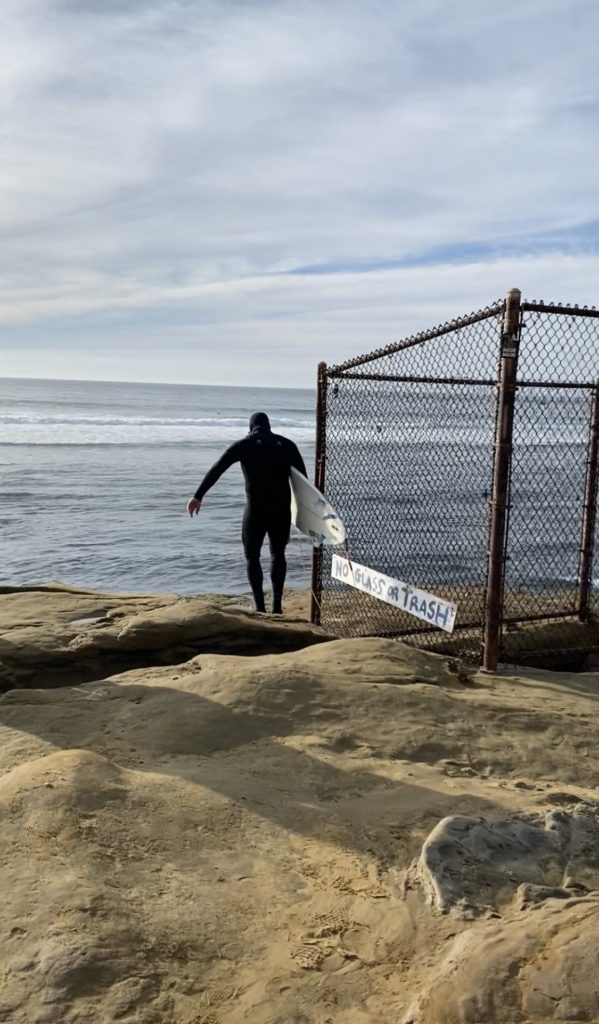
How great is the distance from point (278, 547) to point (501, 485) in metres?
2.27

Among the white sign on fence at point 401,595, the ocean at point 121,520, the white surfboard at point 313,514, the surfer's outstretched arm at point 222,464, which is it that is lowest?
the ocean at point 121,520

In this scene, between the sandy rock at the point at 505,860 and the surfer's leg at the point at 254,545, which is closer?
the sandy rock at the point at 505,860

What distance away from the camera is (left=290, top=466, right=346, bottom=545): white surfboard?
577cm

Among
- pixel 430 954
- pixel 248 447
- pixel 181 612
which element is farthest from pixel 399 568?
pixel 430 954

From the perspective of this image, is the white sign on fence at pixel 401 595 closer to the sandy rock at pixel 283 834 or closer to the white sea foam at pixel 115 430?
the sandy rock at pixel 283 834

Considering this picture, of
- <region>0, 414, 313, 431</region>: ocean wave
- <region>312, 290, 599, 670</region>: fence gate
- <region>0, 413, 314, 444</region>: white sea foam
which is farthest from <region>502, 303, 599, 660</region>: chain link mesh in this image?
<region>0, 414, 313, 431</region>: ocean wave

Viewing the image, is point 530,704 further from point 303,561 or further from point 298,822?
point 303,561

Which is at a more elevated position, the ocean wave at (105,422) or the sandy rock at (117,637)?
the ocean wave at (105,422)

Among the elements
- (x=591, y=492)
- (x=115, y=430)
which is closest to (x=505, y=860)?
(x=591, y=492)

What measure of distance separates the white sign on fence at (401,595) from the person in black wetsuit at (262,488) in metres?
0.76

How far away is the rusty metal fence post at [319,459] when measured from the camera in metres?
6.26

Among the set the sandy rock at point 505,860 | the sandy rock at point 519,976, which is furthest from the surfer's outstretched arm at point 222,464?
the sandy rock at point 519,976

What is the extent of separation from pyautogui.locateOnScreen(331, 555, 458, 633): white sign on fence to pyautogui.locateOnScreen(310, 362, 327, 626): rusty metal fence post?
0.60m

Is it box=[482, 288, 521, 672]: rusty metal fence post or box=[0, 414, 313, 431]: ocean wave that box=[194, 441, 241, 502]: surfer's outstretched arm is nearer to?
box=[482, 288, 521, 672]: rusty metal fence post
